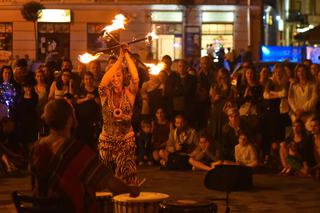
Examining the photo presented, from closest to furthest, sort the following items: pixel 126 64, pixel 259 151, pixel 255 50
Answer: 1. pixel 126 64
2. pixel 259 151
3. pixel 255 50

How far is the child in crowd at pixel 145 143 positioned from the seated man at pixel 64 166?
9.36 m

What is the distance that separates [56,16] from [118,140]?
2531 cm

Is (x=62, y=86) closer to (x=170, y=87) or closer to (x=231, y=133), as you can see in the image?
(x=170, y=87)

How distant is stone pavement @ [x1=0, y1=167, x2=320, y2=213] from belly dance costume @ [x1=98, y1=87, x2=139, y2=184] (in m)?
1.57

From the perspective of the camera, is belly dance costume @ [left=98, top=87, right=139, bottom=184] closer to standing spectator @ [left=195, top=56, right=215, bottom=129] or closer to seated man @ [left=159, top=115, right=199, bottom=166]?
seated man @ [left=159, top=115, right=199, bottom=166]

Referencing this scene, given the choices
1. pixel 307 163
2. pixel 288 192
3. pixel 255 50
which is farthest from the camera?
pixel 255 50

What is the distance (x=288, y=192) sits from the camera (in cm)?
1140

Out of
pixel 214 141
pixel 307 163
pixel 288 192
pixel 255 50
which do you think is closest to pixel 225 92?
pixel 214 141

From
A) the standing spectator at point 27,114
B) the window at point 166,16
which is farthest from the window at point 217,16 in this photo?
the standing spectator at point 27,114

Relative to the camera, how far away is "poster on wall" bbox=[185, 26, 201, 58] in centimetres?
3344

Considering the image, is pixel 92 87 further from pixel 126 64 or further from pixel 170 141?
pixel 126 64

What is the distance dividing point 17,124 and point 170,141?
274 cm

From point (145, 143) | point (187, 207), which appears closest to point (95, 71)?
point (145, 143)

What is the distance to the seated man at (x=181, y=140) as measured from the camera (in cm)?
1398
